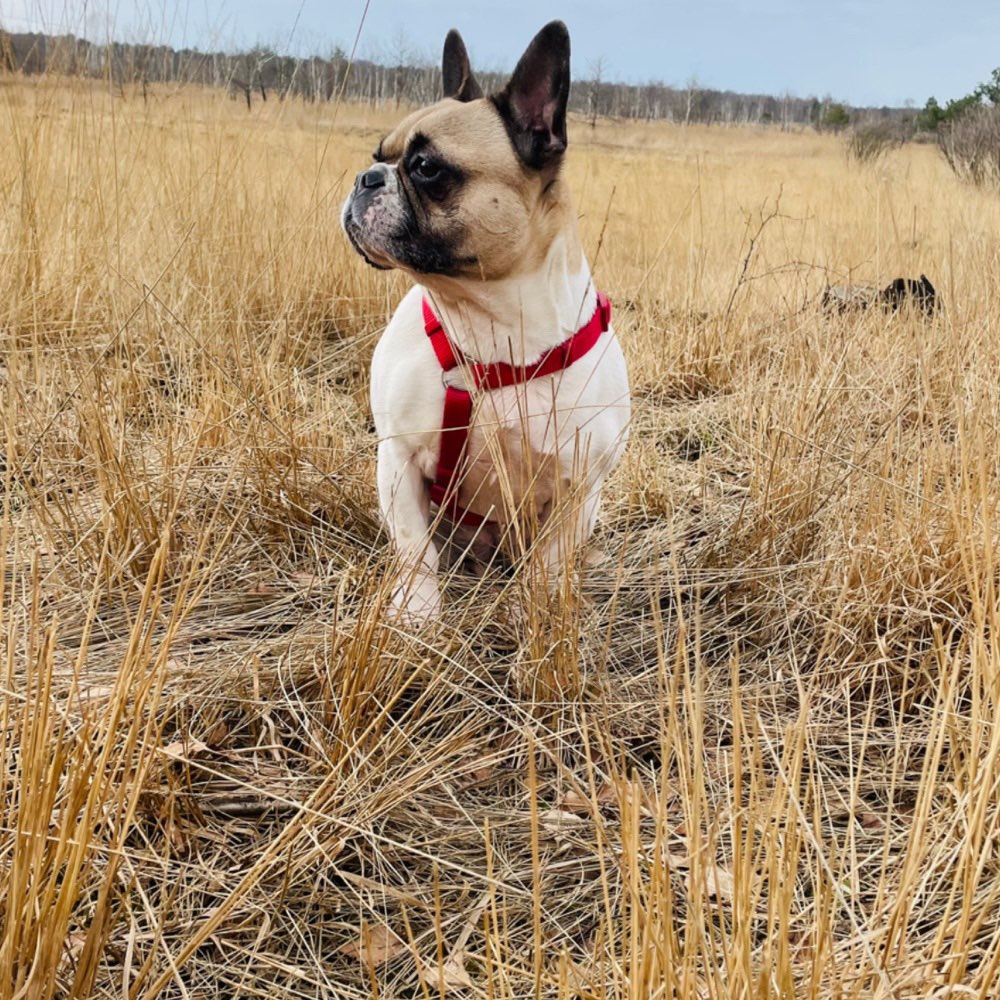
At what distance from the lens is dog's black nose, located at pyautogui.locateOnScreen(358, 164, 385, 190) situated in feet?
6.17

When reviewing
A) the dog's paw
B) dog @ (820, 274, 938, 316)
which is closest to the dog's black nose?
the dog's paw

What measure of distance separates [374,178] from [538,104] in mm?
386

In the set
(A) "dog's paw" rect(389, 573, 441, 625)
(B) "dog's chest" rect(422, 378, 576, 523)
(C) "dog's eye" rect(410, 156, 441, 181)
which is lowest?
(A) "dog's paw" rect(389, 573, 441, 625)

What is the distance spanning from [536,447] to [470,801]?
0.74 metres

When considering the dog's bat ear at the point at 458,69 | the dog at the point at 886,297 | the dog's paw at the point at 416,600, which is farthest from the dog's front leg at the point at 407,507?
the dog at the point at 886,297

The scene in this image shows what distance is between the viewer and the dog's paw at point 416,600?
160 centimetres

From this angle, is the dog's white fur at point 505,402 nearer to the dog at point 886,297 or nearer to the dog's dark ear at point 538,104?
the dog's dark ear at point 538,104

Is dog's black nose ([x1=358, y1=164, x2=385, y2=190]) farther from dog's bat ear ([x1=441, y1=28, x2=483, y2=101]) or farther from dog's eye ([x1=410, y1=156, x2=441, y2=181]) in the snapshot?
dog's bat ear ([x1=441, y1=28, x2=483, y2=101])

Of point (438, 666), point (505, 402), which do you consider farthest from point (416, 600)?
point (505, 402)

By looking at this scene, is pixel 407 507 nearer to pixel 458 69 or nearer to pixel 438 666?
pixel 438 666

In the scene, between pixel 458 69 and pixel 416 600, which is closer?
pixel 416 600

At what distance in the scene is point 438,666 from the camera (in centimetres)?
156

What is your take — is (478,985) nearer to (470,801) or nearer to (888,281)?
(470,801)

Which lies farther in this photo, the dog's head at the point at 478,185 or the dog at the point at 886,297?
the dog at the point at 886,297
